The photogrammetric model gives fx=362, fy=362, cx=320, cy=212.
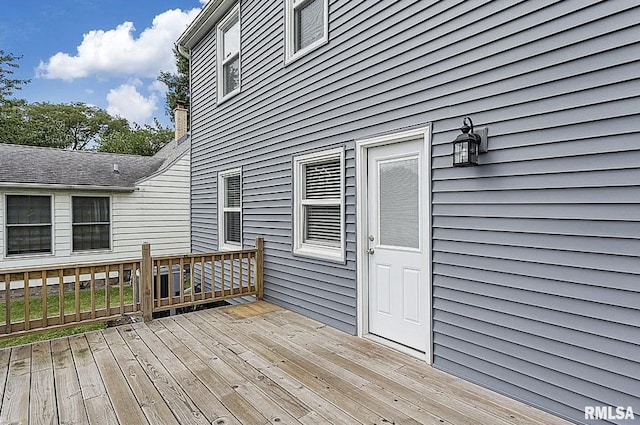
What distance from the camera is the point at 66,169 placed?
330 inches

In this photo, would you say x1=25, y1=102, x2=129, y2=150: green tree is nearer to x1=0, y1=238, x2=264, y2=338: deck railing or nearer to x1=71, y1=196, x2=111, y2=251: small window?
x1=71, y1=196, x2=111, y2=251: small window

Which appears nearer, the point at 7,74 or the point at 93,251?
the point at 93,251

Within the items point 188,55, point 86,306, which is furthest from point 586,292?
point 188,55

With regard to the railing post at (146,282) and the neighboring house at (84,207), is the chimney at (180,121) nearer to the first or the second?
the neighboring house at (84,207)

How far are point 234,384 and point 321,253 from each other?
1.93m

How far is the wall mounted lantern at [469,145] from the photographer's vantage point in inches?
103

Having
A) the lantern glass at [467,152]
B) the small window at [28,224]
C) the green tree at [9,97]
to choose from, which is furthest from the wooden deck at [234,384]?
the green tree at [9,97]

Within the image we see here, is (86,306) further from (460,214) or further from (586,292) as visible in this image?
(586,292)

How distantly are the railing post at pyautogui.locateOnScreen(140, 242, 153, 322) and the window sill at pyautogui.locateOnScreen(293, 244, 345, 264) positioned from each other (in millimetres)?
1771

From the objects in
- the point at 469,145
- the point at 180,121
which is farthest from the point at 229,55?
the point at 180,121

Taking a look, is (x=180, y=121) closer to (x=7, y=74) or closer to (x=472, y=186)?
(x=7, y=74)

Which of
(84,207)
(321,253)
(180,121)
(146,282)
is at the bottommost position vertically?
(146,282)

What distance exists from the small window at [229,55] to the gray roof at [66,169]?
12.6 ft

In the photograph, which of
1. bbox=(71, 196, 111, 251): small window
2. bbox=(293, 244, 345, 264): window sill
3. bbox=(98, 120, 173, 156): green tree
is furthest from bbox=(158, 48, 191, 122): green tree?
bbox=(293, 244, 345, 264): window sill
